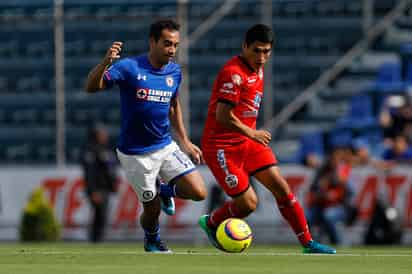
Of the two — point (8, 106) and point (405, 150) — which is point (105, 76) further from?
point (8, 106)

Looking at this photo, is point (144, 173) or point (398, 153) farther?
point (398, 153)

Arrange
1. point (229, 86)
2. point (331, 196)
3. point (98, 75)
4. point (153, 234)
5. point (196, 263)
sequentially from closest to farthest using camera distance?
point (196, 263), point (98, 75), point (229, 86), point (153, 234), point (331, 196)

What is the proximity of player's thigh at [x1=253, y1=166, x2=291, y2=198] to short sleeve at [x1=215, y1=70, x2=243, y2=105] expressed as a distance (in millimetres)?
691

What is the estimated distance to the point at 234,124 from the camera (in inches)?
519

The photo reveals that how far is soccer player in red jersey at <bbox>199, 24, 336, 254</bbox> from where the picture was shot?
13352mm

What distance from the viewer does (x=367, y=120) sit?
2348cm

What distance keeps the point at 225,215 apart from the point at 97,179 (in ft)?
29.6

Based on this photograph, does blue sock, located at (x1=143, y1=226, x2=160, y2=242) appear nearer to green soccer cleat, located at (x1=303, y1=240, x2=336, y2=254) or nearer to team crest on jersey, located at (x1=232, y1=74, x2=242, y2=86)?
green soccer cleat, located at (x1=303, y1=240, x2=336, y2=254)

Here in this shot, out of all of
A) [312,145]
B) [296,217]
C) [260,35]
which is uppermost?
[260,35]

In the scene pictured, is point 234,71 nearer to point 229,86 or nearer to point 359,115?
point 229,86

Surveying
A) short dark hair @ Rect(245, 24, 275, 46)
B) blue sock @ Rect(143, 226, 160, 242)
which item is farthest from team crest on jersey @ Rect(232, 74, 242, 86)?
blue sock @ Rect(143, 226, 160, 242)

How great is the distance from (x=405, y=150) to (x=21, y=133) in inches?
252

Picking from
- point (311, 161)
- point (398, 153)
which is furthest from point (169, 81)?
point (311, 161)

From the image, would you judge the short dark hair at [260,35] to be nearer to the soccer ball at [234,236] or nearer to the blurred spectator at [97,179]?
the soccer ball at [234,236]
